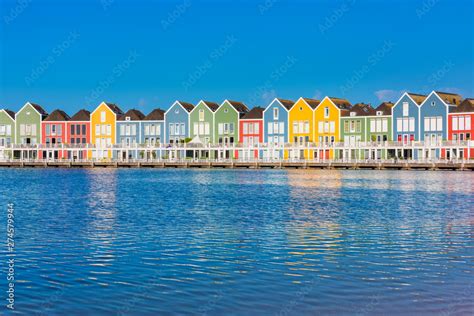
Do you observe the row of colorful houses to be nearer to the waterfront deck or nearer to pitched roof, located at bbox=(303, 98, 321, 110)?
pitched roof, located at bbox=(303, 98, 321, 110)

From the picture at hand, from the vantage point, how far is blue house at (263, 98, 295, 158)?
10169 cm

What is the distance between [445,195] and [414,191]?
428 cm

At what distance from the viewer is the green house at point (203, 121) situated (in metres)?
106

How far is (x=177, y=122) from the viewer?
353ft

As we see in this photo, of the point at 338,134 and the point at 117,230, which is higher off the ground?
the point at 338,134

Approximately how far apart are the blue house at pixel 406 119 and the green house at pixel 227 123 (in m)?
22.4

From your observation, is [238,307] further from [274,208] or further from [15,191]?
[15,191]

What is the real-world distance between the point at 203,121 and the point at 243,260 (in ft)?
292

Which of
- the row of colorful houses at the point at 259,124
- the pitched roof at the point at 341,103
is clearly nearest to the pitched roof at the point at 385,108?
the row of colorful houses at the point at 259,124

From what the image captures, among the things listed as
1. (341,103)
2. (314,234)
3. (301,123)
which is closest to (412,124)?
(341,103)

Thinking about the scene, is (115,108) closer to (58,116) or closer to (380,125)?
(58,116)

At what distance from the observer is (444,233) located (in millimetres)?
23016

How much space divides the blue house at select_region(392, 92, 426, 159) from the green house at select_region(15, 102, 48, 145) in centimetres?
5379

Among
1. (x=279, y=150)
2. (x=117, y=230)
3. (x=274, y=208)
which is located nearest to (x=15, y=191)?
(x=274, y=208)
